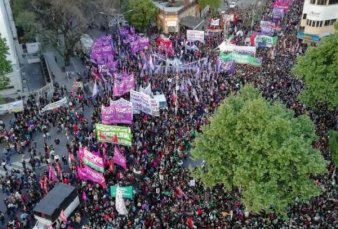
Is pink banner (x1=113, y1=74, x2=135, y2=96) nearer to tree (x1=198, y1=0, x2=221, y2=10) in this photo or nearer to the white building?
the white building

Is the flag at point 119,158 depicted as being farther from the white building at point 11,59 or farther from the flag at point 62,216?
the white building at point 11,59

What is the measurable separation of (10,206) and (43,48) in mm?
22438

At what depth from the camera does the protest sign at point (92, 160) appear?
23203mm

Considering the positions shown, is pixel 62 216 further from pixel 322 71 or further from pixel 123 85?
pixel 322 71

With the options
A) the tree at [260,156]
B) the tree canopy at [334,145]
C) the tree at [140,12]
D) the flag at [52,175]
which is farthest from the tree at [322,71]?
the tree at [140,12]

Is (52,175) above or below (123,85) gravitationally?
below

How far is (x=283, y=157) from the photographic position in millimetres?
19219

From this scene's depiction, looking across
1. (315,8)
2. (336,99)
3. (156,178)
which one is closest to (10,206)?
(156,178)

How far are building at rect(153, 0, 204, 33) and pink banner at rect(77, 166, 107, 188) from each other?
1142 inches

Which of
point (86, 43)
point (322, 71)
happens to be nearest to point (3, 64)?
point (86, 43)

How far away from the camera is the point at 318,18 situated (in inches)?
1663

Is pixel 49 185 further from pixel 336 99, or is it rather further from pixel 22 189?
pixel 336 99

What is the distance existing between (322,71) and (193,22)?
2408cm

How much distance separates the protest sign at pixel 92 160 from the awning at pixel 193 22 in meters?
28.8
